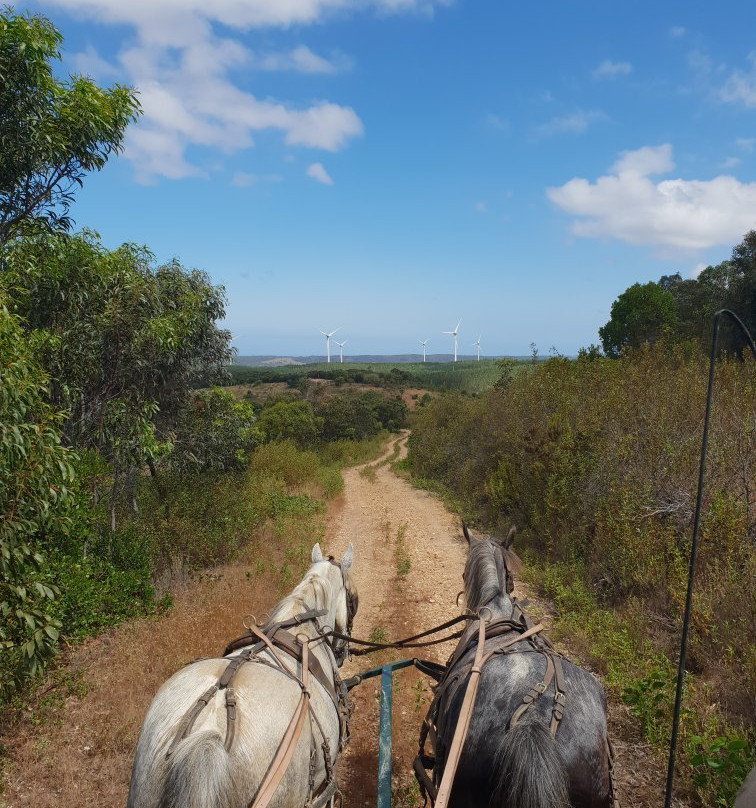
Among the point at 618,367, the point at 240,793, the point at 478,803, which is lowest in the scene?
the point at 478,803

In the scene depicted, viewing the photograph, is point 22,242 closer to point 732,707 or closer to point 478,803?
point 478,803

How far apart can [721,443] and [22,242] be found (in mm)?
9352

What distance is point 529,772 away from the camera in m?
2.36

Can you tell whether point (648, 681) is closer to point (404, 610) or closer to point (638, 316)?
point (404, 610)

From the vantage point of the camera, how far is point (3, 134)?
504 centimetres

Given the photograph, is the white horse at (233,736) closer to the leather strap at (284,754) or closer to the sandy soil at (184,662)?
the leather strap at (284,754)

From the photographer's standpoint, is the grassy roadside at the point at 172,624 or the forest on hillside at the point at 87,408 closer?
the forest on hillside at the point at 87,408

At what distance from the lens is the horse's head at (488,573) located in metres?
4.09

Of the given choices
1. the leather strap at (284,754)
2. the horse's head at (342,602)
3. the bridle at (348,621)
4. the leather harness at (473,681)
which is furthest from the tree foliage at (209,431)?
the leather strap at (284,754)

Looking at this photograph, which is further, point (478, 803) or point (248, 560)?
point (248, 560)

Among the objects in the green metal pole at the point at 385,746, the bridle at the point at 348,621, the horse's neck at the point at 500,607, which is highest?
the horse's neck at the point at 500,607

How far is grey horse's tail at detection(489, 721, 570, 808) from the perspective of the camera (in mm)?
2336

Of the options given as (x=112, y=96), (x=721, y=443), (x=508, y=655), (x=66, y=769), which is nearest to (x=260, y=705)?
(x=508, y=655)

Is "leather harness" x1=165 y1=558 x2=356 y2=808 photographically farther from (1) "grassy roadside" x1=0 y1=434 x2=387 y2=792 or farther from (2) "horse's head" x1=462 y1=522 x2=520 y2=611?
(1) "grassy roadside" x1=0 y1=434 x2=387 y2=792
